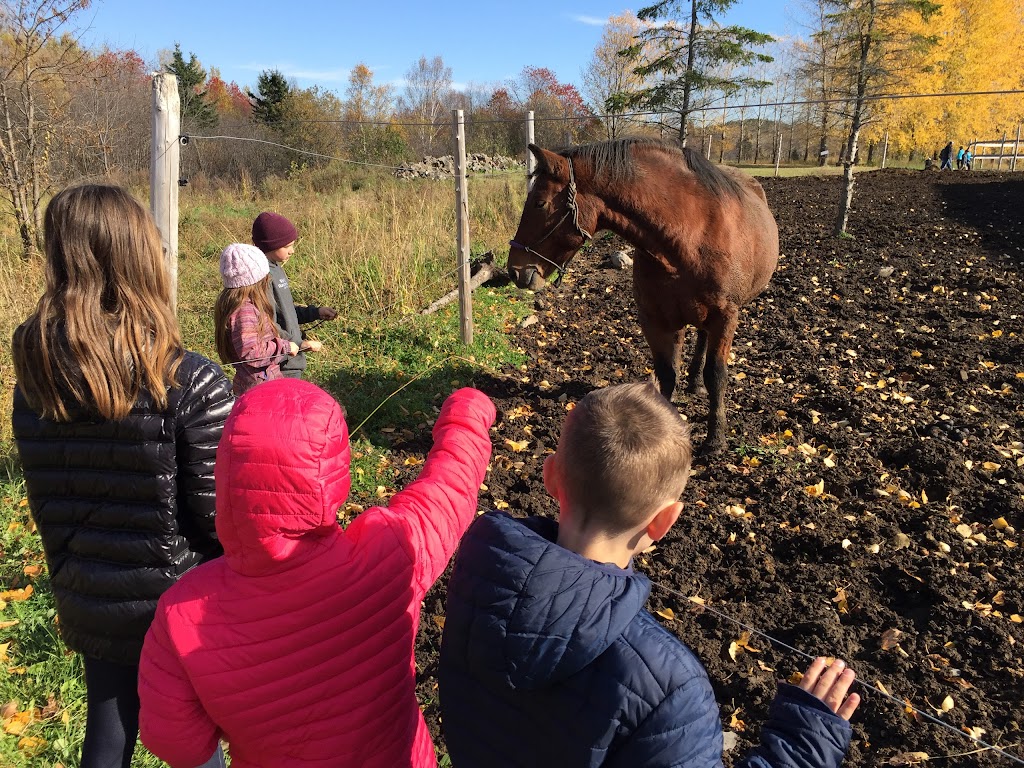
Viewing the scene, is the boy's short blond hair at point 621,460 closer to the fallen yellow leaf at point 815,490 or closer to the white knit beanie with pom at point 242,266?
the white knit beanie with pom at point 242,266

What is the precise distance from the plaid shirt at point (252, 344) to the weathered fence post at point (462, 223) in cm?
325

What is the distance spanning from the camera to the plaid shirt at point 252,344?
3066 millimetres

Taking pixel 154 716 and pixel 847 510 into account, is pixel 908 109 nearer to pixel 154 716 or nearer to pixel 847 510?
pixel 847 510

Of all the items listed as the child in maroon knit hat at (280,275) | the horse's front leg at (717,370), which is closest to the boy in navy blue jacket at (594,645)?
the child in maroon knit hat at (280,275)

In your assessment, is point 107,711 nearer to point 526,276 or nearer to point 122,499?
point 122,499

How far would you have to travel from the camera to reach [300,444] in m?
1.13

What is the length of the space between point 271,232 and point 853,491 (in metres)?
4.04

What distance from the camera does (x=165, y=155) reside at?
11.9 ft

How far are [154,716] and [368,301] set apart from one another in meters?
6.54

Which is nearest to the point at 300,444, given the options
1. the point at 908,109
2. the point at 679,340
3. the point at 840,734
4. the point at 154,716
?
the point at 154,716

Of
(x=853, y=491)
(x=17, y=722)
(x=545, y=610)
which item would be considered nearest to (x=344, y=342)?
(x=17, y=722)

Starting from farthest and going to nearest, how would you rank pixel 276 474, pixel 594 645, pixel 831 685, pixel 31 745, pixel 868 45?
pixel 868 45
pixel 31 745
pixel 831 685
pixel 276 474
pixel 594 645

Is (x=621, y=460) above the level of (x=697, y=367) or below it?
above

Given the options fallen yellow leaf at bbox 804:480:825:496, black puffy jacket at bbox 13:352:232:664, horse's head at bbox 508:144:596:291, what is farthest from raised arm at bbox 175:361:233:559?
fallen yellow leaf at bbox 804:480:825:496
